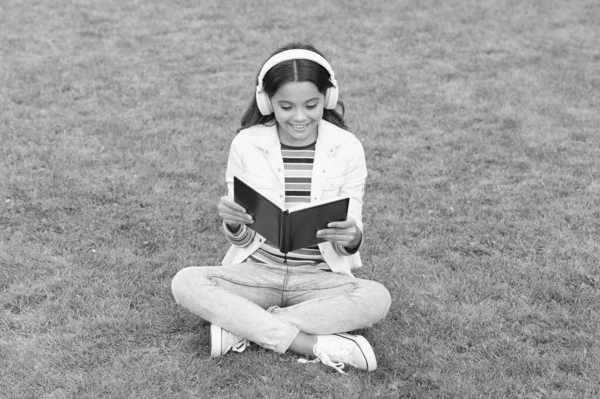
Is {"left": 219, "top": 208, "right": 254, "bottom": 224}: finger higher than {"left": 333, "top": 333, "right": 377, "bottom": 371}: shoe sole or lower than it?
higher

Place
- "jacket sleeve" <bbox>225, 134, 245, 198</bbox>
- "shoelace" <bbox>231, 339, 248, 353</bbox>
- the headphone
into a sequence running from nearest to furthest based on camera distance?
the headphone < "shoelace" <bbox>231, 339, 248, 353</bbox> < "jacket sleeve" <bbox>225, 134, 245, 198</bbox>

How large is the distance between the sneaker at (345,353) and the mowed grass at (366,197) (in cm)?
6

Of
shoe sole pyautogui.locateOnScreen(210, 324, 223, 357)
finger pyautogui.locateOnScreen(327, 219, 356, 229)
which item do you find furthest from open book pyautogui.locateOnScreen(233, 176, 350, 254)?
shoe sole pyautogui.locateOnScreen(210, 324, 223, 357)

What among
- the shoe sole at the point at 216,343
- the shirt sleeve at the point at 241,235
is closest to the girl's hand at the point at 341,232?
the shirt sleeve at the point at 241,235

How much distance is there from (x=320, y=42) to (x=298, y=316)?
7.03 meters

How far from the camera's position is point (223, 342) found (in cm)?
402

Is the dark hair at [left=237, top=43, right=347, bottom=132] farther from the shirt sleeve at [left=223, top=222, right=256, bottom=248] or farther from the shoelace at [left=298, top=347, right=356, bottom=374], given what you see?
the shoelace at [left=298, top=347, right=356, bottom=374]

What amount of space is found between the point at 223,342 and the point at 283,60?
1.57 metres

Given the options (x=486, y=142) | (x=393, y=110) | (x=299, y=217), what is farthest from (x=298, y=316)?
(x=393, y=110)

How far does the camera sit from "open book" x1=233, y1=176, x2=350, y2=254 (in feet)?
12.2

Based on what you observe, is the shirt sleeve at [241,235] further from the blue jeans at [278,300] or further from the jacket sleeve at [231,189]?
the blue jeans at [278,300]

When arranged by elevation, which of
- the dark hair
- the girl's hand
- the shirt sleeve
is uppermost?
the dark hair

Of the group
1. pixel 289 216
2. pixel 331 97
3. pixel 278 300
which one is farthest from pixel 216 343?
pixel 331 97

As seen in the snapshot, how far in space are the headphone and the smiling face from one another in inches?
1.8
